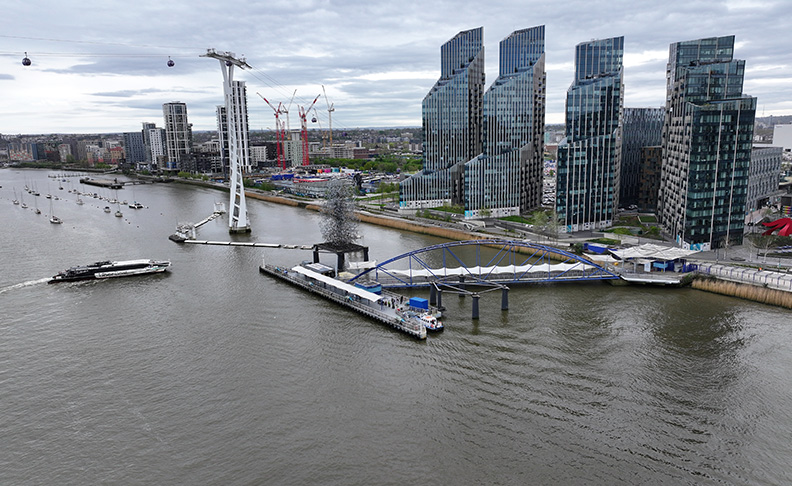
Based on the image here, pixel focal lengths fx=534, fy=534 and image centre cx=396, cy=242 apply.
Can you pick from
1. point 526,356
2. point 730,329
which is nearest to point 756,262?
point 730,329

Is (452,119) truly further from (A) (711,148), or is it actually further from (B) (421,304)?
(B) (421,304)

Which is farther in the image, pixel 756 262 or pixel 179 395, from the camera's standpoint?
pixel 756 262

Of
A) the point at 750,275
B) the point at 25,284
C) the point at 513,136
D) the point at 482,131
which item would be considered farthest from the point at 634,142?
the point at 25,284

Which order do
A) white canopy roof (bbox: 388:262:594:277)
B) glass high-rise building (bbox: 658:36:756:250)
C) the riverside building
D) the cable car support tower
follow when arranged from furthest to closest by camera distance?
the riverside building → the cable car support tower → glass high-rise building (bbox: 658:36:756:250) → white canopy roof (bbox: 388:262:594:277)

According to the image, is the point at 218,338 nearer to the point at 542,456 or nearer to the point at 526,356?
the point at 526,356

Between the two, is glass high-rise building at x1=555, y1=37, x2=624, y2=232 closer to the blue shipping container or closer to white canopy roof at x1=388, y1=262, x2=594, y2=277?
white canopy roof at x1=388, y1=262, x2=594, y2=277

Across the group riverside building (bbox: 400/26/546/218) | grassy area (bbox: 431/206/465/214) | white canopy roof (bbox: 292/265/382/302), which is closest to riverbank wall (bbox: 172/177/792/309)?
grassy area (bbox: 431/206/465/214)

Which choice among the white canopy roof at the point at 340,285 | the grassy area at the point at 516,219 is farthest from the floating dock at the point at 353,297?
the grassy area at the point at 516,219
